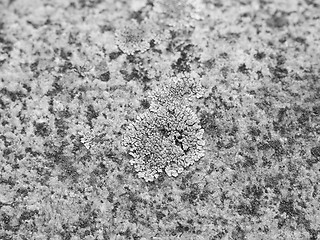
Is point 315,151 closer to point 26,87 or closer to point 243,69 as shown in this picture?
point 243,69

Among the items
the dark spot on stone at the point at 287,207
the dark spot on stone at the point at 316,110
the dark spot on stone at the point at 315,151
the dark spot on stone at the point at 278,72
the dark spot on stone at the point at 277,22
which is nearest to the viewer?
the dark spot on stone at the point at 287,207

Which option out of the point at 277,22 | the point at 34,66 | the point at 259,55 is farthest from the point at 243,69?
the point at 34,66

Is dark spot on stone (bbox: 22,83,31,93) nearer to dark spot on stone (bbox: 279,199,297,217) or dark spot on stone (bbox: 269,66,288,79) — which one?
dark spot on stone (bbox: 269,66,288,79)

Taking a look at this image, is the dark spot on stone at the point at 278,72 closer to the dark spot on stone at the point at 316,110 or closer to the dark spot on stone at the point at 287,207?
the dark spot on stone at the point at 316,110

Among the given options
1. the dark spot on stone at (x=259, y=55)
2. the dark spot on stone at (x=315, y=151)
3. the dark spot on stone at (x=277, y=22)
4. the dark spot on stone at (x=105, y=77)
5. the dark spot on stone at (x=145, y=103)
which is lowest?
the dark spot on stone at (x=315, y=151)

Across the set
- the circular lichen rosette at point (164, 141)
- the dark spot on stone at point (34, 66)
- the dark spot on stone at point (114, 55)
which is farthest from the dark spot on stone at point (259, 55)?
the dark spot on stone at point (34, 66)
